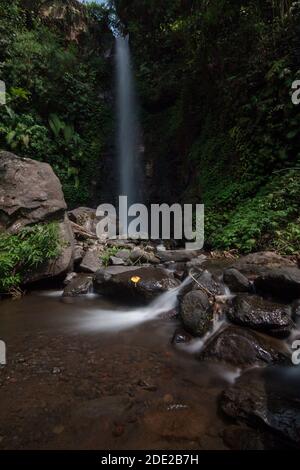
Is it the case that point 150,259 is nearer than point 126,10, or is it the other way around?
point 150,259

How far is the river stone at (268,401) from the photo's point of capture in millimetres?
1914

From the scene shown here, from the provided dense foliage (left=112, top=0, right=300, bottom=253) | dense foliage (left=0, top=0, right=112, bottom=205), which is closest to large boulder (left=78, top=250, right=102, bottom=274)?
dense foliage (left=112, top=0, right=300, bottom=253)

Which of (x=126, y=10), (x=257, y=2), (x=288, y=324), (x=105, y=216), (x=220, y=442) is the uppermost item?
(x=126, y=10)

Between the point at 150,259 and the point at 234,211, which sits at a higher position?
the point at 234,211

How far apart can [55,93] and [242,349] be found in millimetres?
12246

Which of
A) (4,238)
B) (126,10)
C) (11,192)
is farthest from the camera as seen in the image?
(126,10)

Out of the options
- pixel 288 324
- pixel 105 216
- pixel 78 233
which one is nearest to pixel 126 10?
pixel 105 216

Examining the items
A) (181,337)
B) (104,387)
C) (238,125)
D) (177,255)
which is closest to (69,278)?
(177,255)

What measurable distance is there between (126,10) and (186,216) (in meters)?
11.8

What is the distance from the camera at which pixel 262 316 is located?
10.3 feet

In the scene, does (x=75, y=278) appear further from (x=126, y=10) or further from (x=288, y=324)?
(x=126, y=10)

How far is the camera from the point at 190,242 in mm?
7227

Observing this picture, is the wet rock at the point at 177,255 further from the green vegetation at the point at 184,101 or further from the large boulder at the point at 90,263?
the large boulder at the point at 90,263

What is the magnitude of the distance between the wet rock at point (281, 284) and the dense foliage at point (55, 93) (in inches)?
358
